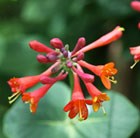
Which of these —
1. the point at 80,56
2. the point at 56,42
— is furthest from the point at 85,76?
the point at 56,42

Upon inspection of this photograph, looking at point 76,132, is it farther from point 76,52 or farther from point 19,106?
point 76,52

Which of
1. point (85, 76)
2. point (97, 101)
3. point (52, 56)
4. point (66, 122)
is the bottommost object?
point (66, 122)

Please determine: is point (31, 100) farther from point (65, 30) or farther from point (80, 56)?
point (65, 30)

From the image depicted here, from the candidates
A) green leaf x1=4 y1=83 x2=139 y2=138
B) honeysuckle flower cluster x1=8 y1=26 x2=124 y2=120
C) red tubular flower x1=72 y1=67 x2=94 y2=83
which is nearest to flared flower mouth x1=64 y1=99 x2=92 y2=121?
honeysuckle flower cluster x1=8 y1=26 x2=124 y2=120

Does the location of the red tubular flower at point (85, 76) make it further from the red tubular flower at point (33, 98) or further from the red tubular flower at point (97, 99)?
the red tubular flower at point (33, 98)

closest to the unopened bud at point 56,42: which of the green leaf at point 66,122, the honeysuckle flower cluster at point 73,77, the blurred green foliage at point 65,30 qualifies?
the honeysuckle flower cluster at point 73,77

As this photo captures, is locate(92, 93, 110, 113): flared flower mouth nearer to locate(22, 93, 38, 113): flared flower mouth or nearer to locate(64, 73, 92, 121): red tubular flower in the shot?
locate(64, 73, 92, 121): red tubular flower
